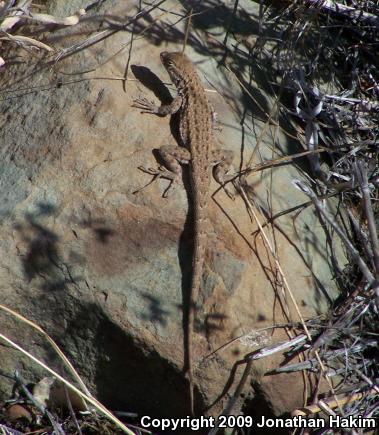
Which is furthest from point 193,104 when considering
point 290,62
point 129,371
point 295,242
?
point 129,371

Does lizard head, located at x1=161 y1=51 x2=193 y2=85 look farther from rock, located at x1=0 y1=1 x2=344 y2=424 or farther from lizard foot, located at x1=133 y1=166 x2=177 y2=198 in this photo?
lizard foot, located at x1=133 y1=166 x2=177 y2=198

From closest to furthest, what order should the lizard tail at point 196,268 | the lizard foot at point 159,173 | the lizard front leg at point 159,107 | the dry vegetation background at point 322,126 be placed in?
the lizard tail at point 196,268 < the dry vegetation background at point 322,126 < the lizard foot at point 159,173 < the lizard front leg at point 159,107

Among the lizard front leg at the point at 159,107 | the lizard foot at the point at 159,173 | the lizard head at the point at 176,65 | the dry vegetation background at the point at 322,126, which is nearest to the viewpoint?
the dry vegetation background at the point at 322,126

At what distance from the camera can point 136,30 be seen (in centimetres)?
484

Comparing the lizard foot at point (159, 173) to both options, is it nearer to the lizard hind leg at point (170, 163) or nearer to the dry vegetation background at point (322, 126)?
the lizard hind leg at point (170, 163)

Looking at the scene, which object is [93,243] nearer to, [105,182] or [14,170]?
[105,182]

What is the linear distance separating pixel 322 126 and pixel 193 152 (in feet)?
4.31

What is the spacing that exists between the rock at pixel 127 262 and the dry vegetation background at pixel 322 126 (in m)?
0.15

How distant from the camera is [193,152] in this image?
14.2 feet

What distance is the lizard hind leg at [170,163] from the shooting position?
4075mm

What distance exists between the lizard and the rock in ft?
0.27

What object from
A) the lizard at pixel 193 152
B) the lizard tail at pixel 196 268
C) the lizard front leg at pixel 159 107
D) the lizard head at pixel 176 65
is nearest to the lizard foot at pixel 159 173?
the lizard at pixel 193 152

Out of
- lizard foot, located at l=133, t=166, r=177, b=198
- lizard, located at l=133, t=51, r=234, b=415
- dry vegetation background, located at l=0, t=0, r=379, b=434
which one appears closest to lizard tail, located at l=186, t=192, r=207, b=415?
lizard, located at l=133, t=51, r=234, b=415

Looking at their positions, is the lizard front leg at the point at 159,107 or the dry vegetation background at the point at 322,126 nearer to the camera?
the dry vegetation background at the point at 322,126
